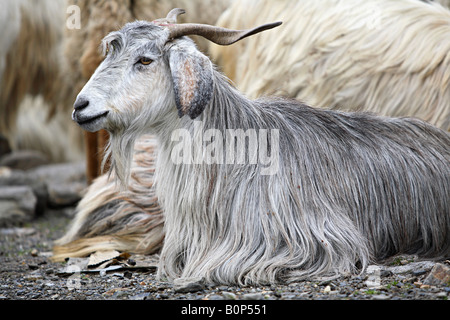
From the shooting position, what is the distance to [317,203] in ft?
13.8

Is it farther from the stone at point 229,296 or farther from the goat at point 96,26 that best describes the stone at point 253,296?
the goat at point 96,26

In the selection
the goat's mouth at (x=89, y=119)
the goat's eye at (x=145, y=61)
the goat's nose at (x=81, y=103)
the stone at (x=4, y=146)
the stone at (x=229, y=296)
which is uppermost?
the goat's eye at (x=145, y=61)

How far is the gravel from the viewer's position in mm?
3619

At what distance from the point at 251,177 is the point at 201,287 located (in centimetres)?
77

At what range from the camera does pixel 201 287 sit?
3.89m

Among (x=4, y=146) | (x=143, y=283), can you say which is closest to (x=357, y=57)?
(x=143, y=283)

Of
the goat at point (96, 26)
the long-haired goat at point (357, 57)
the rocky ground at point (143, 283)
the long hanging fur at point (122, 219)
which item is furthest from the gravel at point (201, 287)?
the goat at point (96, 26)

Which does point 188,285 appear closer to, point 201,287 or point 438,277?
point 201,287

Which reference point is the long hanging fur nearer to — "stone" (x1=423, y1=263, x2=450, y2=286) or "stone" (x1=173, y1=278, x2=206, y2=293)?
"stone" (x1=173, y1=278, x2=206, y2=293)

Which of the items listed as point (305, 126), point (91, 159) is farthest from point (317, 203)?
point (91, 159)

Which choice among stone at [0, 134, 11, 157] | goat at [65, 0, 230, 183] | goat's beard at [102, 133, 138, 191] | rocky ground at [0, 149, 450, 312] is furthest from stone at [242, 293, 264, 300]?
stone at [0, 134, 11, 157]

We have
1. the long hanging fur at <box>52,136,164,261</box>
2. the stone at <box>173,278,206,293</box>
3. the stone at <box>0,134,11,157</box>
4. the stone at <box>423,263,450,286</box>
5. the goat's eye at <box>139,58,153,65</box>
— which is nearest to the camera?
the stone at <box>423,263,450,286</box>

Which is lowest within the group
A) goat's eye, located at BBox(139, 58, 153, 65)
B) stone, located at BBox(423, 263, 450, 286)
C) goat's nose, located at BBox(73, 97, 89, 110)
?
stone, located at BBox(423, 263, 450, 286)

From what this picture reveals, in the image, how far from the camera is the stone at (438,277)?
369cm
